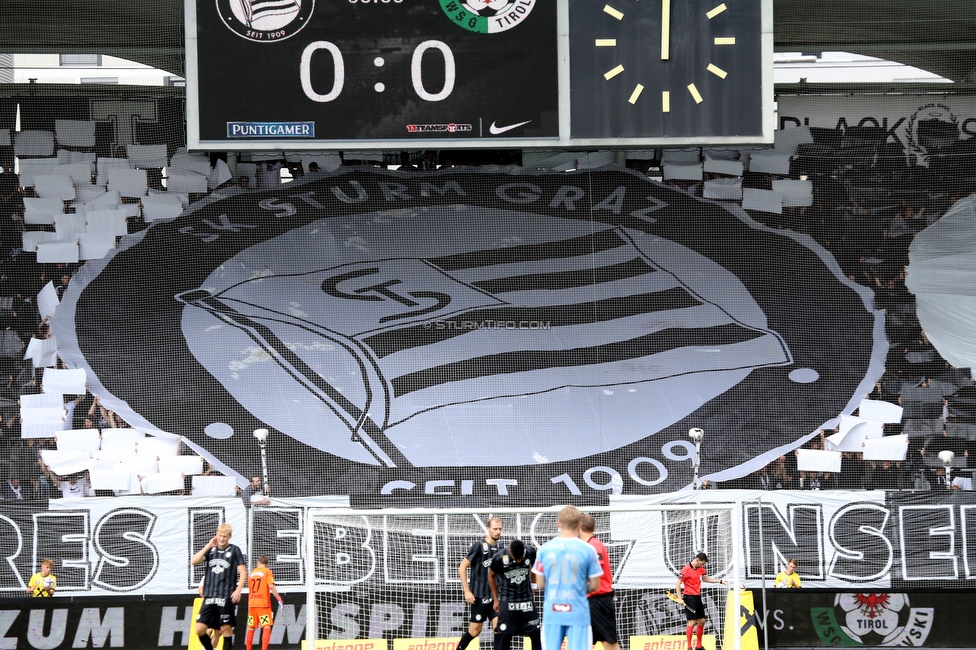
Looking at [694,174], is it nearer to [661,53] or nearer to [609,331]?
[609,331]

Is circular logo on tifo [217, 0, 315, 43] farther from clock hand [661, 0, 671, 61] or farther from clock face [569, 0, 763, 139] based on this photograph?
clock hand [661, 0, 671, 61]

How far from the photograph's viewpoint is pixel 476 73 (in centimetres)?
1576

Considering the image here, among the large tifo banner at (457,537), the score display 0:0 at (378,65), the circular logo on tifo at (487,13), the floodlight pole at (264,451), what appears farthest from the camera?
the floodlight pole at (264,451)

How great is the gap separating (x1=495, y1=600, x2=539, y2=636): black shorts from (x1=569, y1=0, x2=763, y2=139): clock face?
6.98m

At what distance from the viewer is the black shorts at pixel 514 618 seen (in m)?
11.1

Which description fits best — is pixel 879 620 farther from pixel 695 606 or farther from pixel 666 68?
pixel 666 68

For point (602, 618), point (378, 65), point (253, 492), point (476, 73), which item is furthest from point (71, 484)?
point (602, 618)

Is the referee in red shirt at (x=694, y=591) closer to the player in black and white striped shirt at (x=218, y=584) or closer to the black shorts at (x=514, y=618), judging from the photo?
the black shorts at (x=514, y=618)

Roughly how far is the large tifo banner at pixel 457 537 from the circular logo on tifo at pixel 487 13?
678cm

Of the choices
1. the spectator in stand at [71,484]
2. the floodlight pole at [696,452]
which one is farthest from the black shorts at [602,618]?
the spectator in stand at [71,484]

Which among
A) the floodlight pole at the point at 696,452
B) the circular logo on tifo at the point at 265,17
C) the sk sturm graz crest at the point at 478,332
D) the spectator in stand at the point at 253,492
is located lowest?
the spectator in stand at the point at 253,492

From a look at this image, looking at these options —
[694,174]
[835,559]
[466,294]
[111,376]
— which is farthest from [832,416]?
[111,376]

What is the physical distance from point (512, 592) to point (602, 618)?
1.35 m

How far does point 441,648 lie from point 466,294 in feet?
23.3
